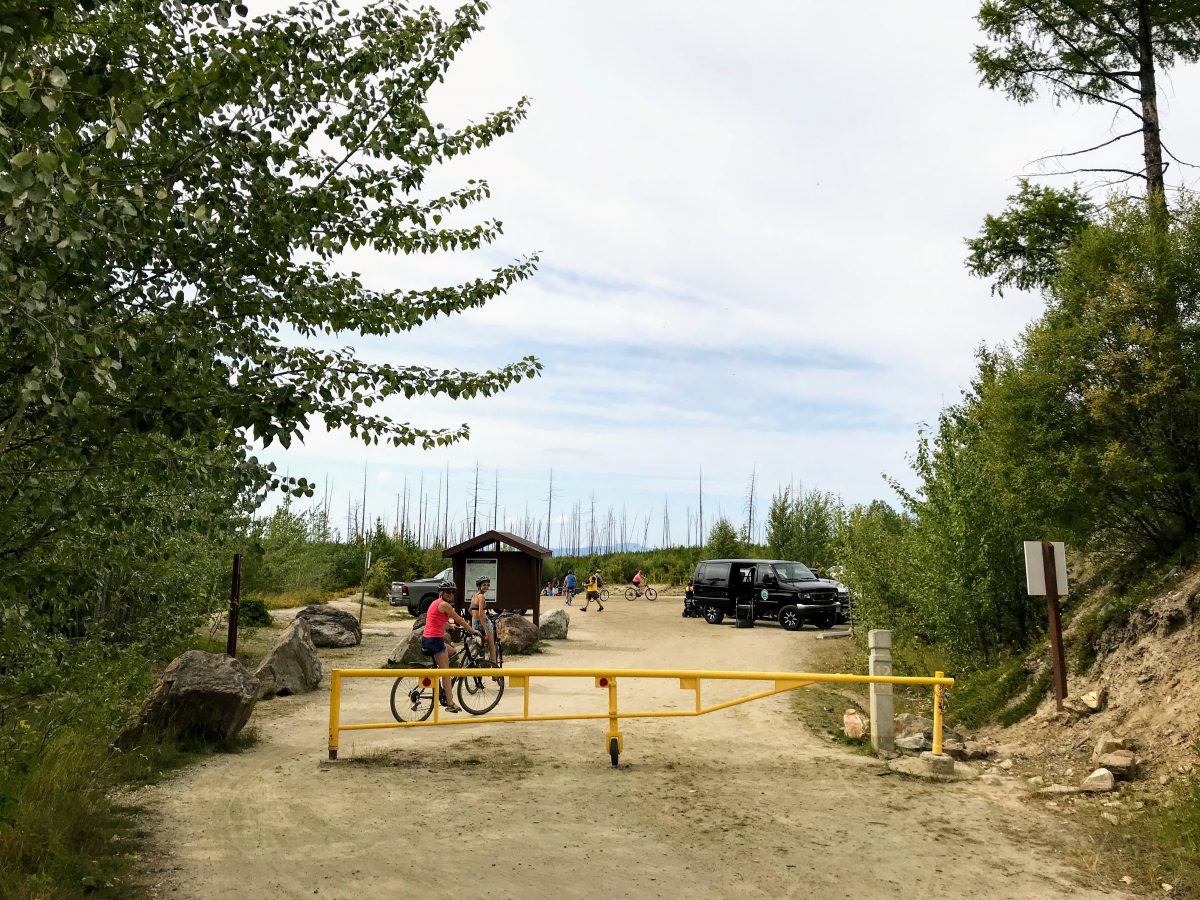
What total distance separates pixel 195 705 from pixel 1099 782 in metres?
9.24

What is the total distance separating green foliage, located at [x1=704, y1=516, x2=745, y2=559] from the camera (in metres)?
45.1

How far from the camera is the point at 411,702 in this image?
1113cm

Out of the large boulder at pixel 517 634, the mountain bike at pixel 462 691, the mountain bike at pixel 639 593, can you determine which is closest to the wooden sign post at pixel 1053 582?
the mountain bike at pixel 462 691

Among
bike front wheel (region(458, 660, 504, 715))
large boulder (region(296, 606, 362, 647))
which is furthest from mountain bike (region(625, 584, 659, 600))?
bike front wheel (region(458, 660, 504, 715))

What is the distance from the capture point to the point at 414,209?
6598 millimetres

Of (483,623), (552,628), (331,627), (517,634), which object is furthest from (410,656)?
(552,628)

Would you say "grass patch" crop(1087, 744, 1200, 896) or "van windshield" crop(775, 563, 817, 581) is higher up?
"van windshield" crop(775, 563, 817, 581)

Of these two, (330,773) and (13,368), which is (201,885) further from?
(13,368)

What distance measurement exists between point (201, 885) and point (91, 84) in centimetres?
483

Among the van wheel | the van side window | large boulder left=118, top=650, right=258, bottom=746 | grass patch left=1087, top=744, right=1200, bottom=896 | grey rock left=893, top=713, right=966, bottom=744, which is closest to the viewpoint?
grass patch left=1087, top=744, right=1200, bottom=896

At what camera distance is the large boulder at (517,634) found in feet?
62.4

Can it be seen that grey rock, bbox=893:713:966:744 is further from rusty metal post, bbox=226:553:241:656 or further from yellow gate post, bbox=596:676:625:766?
rusty metal post, bbox=226:553:241:656

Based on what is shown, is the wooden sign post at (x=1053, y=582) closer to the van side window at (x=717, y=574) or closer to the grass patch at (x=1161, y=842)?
the grass patch at (x=1161, y=842)

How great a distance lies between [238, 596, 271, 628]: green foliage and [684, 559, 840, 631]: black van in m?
13.2
